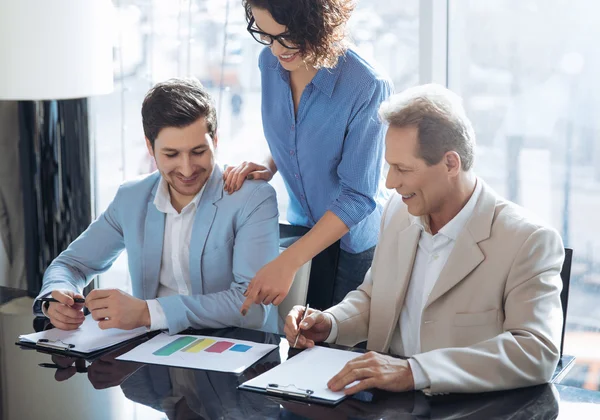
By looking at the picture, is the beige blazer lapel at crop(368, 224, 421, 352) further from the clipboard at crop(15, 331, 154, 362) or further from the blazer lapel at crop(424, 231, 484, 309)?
the clipboard at crop(15, 331, 154, 362)

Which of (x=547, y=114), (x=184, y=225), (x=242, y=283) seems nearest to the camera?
(x=242, y=283)

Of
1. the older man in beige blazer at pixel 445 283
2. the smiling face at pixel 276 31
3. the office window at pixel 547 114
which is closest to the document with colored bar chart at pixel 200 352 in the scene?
the older man in beige blazer at pixel 445 283

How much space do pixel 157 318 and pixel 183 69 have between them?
6.96ft

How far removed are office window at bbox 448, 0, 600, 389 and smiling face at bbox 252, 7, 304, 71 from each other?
127 cm

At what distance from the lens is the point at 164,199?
2287 millimetres

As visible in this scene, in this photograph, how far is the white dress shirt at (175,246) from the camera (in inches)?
88.8

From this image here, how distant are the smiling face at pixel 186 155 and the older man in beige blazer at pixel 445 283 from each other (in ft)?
1.70

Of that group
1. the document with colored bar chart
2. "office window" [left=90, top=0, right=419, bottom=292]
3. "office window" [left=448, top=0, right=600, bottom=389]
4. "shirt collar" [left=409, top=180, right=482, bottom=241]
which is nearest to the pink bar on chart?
the document with colored bar chart

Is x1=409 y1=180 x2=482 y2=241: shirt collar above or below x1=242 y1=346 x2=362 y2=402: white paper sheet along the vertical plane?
above

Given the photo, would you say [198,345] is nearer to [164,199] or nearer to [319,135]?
[164,199]

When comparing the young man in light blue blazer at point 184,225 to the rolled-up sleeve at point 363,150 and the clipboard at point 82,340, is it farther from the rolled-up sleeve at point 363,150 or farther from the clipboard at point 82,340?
the rolled-up sleeve at point 363,150

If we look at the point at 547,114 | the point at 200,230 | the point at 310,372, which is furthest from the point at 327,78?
the point at 547,114

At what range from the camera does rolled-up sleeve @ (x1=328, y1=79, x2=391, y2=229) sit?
7.48 feet

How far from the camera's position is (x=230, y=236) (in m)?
2.24
